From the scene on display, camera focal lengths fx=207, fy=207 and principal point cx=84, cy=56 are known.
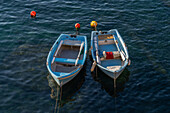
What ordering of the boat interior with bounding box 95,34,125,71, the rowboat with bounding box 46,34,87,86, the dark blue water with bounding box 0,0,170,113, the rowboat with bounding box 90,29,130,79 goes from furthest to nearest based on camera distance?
1. the boat interior with bounding box 95,34,125,71
2. the rowboat with bounding box 90,29,130,79
3. the rowboat with bounding box 46,34,87,86
4. the dark blue water with bounding box 0,0,170,113

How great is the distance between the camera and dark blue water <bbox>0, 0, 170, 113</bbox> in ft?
73.9

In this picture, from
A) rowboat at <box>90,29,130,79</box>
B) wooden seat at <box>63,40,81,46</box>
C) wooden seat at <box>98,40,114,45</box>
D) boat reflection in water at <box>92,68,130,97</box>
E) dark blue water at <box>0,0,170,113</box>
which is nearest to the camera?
dark blue water at <box>0,0,170,113</box>

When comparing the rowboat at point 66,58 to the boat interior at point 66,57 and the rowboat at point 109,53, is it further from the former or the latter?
the rowboat at point 109,53

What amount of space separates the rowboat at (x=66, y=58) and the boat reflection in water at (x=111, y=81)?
2.76 m

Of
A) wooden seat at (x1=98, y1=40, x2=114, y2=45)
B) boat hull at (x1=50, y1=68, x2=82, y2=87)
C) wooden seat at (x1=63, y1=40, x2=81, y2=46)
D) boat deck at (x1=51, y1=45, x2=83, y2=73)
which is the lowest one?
boat hull at (x1=50, y1=68, x2=82, y2=87)

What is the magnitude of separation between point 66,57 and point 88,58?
319 centimetres

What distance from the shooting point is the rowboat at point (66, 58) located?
23281 millimetres

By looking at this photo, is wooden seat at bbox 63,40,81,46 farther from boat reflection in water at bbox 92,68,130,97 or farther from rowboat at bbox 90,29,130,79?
boat reflection in water at bbox 92,68,130,97

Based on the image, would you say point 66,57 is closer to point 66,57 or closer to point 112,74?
point 66,57

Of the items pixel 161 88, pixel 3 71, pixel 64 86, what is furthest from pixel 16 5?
pixel 161 88

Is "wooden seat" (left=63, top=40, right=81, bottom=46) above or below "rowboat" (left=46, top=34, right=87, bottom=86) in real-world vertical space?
above

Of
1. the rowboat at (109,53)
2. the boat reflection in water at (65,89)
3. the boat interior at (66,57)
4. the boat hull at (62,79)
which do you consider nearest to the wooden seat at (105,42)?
the rowboat at (109,53)

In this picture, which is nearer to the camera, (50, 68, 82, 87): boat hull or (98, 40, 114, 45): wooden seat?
(50, 68, 82, 87): boat hull

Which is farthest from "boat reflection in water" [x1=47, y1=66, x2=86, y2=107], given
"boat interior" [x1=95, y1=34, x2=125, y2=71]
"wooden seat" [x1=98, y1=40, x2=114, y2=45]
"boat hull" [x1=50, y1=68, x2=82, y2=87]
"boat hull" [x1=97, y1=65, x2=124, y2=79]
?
"wooden seat" [x1=98, y1=40, x2=114, y2=45]
